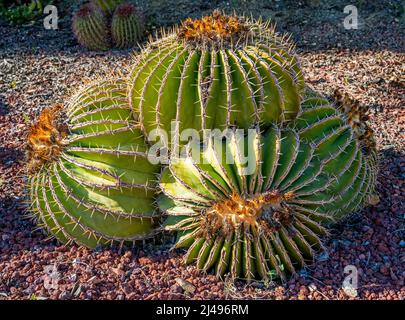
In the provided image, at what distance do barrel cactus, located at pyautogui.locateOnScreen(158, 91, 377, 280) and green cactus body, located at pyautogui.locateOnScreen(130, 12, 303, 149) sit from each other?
119 millimetres

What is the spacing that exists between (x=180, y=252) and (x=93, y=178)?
628 millimetres

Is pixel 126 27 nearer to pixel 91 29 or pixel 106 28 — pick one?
pixel 106 28

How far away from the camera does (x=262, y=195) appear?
2.57 metres

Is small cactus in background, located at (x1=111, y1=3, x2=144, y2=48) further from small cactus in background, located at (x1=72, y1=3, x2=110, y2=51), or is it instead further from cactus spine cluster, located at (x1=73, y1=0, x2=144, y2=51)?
small cactus in background, located at (x1=72, y1=3, x2=110, y2=51)

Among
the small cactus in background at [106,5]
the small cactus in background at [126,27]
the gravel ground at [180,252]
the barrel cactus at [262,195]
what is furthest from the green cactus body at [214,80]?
the small cactus in background at [106,5]

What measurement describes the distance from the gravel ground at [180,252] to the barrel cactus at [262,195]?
0.41 feet

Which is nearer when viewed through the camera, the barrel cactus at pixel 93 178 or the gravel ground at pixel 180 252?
the gravel ground at pixel 180 252

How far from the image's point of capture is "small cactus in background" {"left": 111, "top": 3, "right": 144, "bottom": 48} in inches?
231

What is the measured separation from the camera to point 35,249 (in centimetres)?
309

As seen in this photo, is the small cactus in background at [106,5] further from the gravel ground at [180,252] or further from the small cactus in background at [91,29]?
the gravel ground at [180,252]

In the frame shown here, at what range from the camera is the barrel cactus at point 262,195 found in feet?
8.53

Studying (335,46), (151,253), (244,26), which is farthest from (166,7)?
(151,253)

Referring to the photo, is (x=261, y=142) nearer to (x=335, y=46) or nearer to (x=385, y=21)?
(x=335, y=46)

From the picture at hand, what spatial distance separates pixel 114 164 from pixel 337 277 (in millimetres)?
1334
